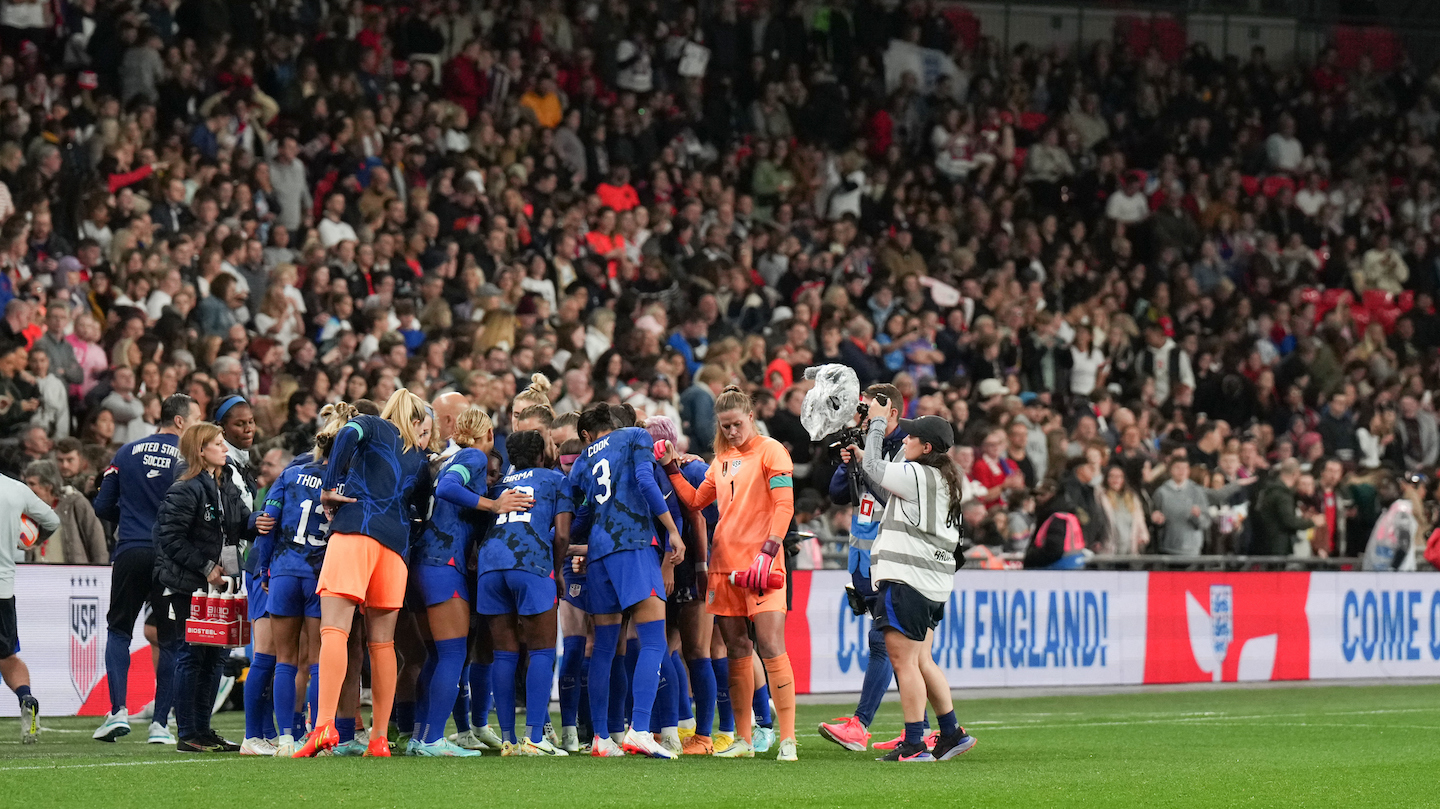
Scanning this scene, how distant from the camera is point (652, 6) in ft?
86.5

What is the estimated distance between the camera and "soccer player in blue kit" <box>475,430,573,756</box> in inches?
438

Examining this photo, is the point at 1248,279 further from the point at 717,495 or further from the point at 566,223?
the point at 717,495

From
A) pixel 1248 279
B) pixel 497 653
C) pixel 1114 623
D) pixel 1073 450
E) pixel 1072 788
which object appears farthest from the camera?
pixel 1248 279

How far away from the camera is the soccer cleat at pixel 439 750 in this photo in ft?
36.4

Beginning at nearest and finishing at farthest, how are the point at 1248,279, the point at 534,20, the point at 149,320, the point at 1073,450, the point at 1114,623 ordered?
the point at 149,320
the point at 1114,623
the point at 1073,450
the point at 534,20
the point at 1248,279

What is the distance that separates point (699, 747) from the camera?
38.0ft

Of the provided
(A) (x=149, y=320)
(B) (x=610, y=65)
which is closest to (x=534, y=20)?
(B) (x=610, y=65)

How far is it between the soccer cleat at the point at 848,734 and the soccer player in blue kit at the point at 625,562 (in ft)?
3.77

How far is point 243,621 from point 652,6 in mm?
16081

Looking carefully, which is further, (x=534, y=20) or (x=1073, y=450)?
(x=534, y=20)

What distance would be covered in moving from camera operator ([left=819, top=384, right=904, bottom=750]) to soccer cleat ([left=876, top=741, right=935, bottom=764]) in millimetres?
629

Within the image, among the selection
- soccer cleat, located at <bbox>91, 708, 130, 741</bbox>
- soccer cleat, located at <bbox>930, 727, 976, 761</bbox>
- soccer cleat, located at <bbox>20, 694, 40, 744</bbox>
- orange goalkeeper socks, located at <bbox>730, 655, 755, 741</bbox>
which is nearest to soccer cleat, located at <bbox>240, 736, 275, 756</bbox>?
soccer cleat, located at <bbox>91, 708, 130, 741</bbox>

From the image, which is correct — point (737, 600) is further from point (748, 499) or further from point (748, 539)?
point (748, 499)

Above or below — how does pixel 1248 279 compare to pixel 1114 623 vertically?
above
